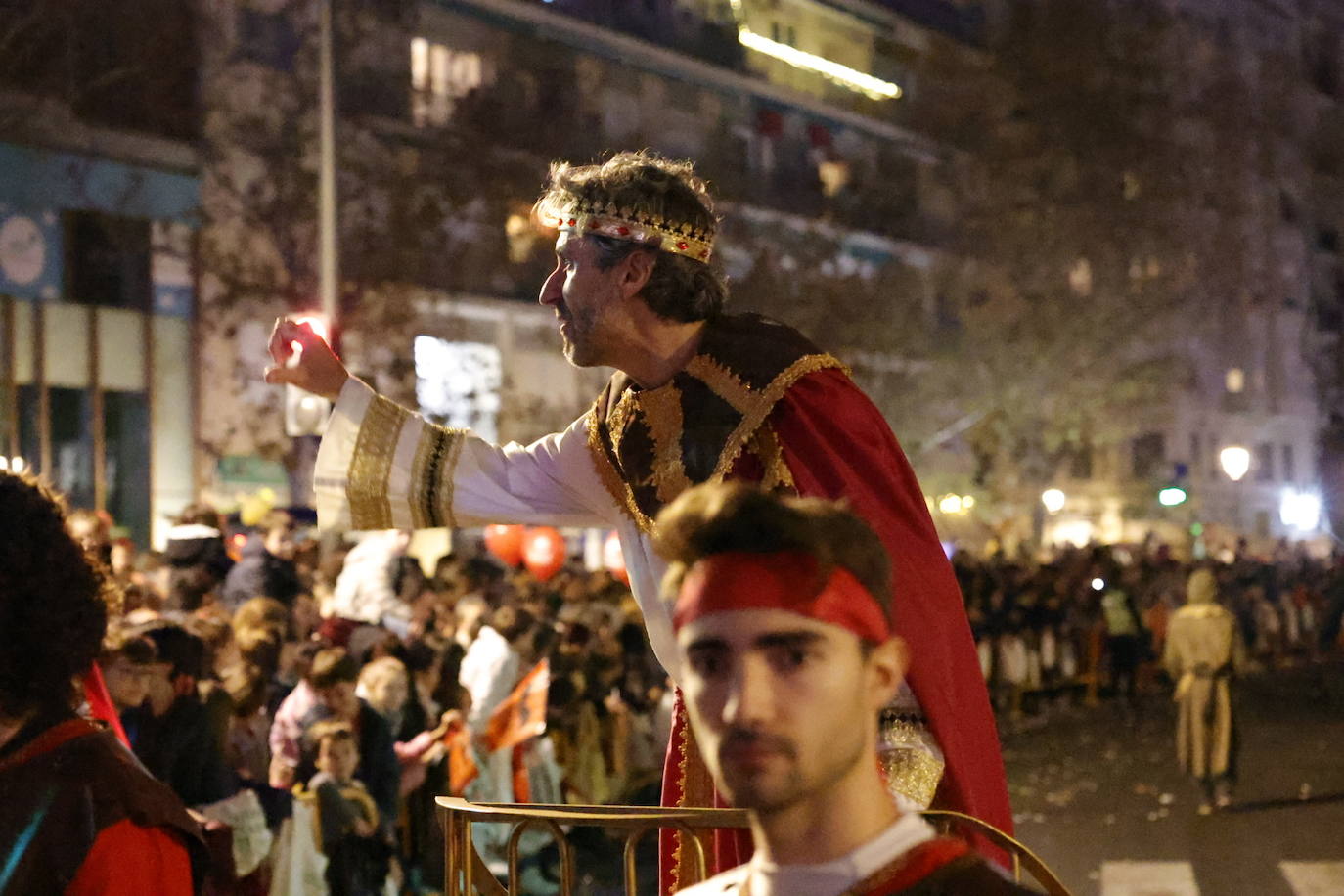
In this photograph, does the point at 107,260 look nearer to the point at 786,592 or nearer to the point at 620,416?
the point at 620,416

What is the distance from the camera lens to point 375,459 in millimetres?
4230

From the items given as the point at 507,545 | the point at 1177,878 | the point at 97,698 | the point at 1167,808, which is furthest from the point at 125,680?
the point at 507,545

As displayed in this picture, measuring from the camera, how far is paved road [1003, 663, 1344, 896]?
10.6 meters

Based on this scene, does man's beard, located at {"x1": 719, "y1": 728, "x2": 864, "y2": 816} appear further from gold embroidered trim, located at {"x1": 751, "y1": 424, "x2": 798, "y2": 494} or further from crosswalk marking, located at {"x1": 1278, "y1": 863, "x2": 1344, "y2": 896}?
crosswalk marking, located at {"x1": 1278, "y1": 863, "x2": 1344, "y2": 896}

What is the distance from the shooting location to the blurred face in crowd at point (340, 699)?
8.20m

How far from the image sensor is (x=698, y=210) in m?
3.92

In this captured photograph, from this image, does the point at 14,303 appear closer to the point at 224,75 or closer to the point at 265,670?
the point at 224,75

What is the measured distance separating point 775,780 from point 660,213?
2.09m

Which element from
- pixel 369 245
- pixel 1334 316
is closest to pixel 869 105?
pixel 369 245

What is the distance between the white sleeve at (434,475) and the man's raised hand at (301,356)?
0.30ft

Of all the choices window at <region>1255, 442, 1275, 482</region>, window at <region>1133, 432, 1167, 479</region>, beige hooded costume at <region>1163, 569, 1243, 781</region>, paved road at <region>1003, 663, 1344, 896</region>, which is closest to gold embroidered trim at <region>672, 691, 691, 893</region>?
paved road at <region>1003, 663, 1344, 896</region>

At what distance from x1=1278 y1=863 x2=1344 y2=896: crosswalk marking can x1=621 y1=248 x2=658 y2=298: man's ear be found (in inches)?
299

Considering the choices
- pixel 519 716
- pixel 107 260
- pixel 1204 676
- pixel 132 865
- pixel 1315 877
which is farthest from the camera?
pixel 107 260

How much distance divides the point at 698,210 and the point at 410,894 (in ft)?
19.1
